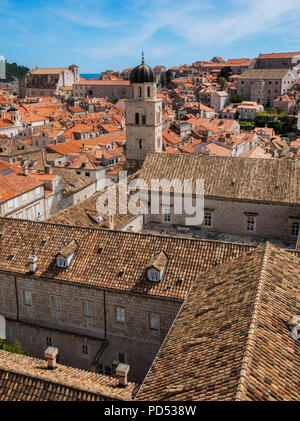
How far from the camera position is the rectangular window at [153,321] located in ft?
67.7

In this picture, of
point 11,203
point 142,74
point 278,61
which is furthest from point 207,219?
point 278,61

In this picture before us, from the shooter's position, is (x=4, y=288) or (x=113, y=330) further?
(x=4, y=288)

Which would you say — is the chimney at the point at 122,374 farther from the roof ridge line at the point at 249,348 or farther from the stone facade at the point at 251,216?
the stone facade at the point at 251,216

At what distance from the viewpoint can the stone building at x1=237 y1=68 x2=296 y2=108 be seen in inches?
5423

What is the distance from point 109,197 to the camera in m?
35.1

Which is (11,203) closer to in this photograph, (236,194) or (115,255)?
(236,194)

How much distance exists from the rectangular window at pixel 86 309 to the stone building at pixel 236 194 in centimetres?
1602

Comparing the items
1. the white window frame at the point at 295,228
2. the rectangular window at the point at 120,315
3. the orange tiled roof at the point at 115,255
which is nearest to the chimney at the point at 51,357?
the orange tiled roof at the point at 115,255

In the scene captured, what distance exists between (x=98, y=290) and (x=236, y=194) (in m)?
17.1

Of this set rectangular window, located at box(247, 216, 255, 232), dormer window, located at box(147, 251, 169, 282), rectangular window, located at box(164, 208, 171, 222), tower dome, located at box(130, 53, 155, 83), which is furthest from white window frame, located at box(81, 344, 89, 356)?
tower dome, located at box(130, 53, 155, 83)

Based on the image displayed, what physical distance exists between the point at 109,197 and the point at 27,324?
1444cm
